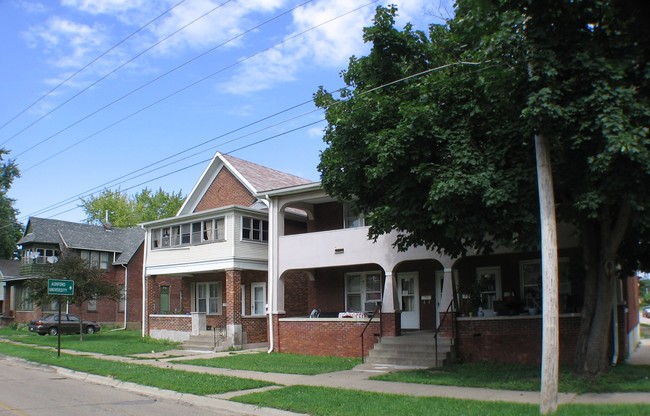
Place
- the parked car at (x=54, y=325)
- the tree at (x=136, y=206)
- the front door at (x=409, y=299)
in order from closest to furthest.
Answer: the front door at (x=409, y=299), the parked car at (x=54, y=325), the tree at (x=136, y=206)

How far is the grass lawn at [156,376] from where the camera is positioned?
1324 centimetres

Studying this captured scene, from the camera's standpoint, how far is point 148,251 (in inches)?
1110

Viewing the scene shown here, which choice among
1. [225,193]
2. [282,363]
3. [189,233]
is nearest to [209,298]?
[189,233]

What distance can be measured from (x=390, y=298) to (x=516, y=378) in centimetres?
608

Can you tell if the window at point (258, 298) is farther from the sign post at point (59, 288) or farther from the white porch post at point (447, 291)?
the white porch post at point (447, 291)

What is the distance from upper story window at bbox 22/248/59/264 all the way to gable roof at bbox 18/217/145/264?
2.66 feet

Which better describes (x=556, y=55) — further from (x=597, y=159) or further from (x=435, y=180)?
(x=435, y=180)

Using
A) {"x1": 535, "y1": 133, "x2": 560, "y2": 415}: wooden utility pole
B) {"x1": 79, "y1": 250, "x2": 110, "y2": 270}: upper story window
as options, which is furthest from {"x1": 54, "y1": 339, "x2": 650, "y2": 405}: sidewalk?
{"x1": 79, "y1": 250, "x2": 110, "y2": 270}: upper story window

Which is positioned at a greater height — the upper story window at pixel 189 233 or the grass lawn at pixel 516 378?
the upper story window at pixel 189 233

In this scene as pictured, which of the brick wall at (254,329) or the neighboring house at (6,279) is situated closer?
the brick wall at (254,329)

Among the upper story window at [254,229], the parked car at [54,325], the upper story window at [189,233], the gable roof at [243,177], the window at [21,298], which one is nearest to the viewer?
the upper story window at [254,229]

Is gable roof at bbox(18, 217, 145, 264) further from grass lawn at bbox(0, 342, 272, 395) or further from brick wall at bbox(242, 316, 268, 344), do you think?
grass lawn at bbox(0, 342, 272, 395)

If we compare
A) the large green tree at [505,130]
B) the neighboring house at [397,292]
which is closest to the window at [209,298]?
the neighboring house at [397,292]

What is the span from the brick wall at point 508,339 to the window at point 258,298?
11.2 m
